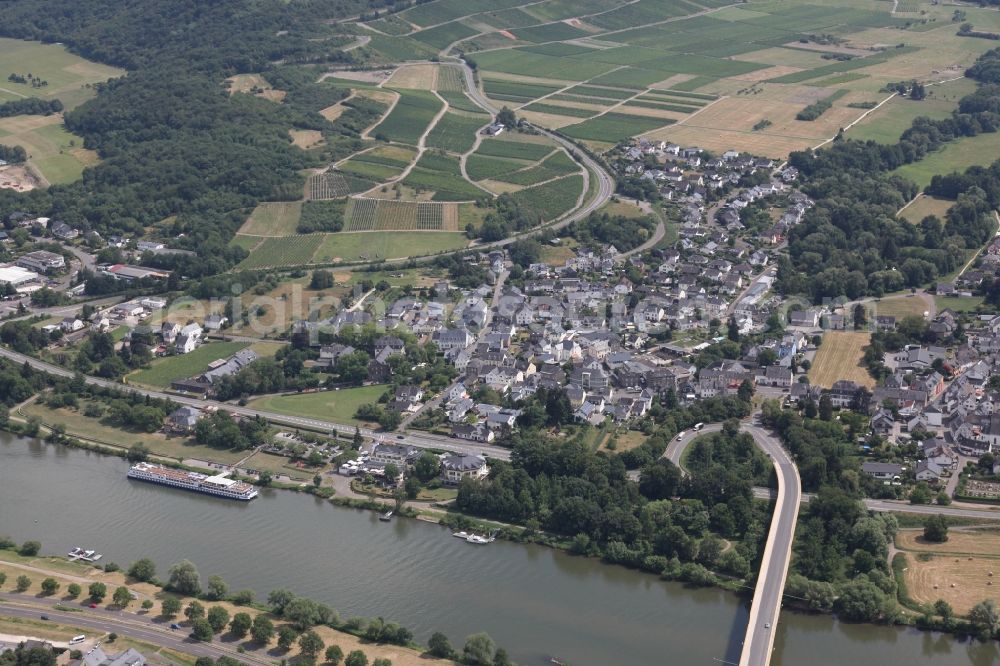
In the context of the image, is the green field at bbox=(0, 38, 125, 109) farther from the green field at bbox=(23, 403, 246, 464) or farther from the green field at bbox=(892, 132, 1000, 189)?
the green field at bbox=(892, 132, 1000, 189)

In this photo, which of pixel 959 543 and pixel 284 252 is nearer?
pixel 959 543

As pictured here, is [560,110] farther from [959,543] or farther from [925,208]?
[959,543]

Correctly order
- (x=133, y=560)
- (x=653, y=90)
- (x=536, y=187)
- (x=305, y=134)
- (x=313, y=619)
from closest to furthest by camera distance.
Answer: (x=313, y=619) → (x=133, y=560) → (x=536, y=187) → (x=305, y=134) → (x=653, y=90)

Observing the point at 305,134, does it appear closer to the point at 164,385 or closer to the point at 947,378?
the point at 164,385

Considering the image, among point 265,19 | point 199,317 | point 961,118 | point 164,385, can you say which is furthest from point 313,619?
point 265,19

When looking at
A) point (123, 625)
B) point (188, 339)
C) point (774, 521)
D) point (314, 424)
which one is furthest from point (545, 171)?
point (123, 625)
